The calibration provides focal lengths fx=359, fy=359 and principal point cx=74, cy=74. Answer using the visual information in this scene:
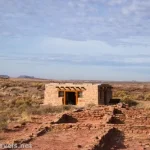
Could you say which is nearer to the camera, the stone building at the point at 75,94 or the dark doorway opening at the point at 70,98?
the stone building at the point at 75,94

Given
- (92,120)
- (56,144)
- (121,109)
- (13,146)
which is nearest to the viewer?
(13,146)

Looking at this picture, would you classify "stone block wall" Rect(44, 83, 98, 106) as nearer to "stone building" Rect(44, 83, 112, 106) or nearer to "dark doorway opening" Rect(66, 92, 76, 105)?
"stone building" Rect(44, 83, 112, 106)

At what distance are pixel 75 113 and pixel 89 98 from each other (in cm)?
1114

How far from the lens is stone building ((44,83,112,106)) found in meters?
33.6

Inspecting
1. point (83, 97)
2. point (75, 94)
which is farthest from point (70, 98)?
point (83, 97)

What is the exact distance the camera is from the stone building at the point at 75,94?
33625 mm

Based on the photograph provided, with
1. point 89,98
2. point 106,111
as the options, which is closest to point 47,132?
point 106,111

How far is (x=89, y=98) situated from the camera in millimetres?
33719

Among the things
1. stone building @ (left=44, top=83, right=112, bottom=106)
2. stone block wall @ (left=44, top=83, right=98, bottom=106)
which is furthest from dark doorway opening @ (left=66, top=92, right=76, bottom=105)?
stone block wall @ (left=44, top=83, right=98, bottom=106)

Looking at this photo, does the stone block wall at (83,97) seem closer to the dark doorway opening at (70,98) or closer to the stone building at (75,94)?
the stone building at (75,94)

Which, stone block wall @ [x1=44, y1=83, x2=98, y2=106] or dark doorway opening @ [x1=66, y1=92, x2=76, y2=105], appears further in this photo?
dark doorway opening @ [x1=66, y1=92, x2=76, y2=105]

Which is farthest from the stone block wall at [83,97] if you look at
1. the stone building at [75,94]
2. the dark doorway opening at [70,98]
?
the dark doorway opening at [70,98]

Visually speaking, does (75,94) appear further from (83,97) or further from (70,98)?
(70,98)

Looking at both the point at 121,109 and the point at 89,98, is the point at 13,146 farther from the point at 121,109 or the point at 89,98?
the point at 89,98
